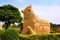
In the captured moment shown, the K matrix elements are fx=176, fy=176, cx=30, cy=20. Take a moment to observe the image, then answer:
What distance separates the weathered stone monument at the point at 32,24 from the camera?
47.4ft

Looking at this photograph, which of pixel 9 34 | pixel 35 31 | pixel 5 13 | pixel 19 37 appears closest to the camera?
pixel 9 34

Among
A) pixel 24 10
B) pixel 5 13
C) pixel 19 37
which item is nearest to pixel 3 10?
pixel 5 13

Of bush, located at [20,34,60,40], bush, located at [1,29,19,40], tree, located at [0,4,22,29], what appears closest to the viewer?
bush, located at [1,29,19,40]

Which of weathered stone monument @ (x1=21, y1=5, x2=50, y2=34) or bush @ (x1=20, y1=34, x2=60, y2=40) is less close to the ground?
weathered stone monument @ (x1=21, y1=5, x2=50, y2=34)

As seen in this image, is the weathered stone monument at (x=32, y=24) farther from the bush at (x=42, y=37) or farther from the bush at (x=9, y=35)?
the bush at (x=9, y=35)

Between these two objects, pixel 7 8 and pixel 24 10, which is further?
pixel 7 8

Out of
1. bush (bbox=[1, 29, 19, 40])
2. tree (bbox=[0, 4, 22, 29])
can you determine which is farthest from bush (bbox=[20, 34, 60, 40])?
tree (bbox=[0, 4, 22, 29])

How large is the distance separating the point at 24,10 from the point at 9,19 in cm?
2081

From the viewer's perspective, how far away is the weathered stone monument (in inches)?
569

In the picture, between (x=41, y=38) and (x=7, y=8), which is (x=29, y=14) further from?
(x=7, y=8)

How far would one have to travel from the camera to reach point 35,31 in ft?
47.4

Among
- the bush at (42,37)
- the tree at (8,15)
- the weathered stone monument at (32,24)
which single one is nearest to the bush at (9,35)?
the bush at (42,37)

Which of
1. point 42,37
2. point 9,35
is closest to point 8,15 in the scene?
point 42,37

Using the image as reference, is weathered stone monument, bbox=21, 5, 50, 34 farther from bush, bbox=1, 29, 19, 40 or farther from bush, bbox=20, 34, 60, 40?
bush, bbox=1, 29, 19, 40
